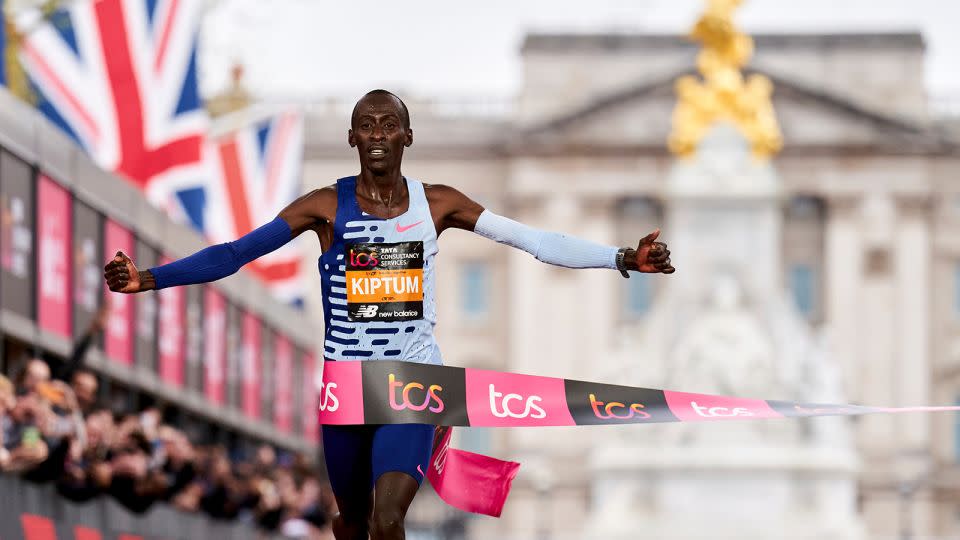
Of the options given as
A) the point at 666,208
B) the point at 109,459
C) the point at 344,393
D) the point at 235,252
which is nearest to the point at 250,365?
the point at 109,459

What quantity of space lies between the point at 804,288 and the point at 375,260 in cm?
8817

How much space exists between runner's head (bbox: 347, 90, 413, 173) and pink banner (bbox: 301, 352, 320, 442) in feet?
147

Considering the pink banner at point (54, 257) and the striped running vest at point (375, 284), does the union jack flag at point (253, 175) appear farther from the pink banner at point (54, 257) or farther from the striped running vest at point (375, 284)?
the striped running vest at point (375, 284)

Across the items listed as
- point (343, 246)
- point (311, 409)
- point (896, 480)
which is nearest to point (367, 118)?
point (343, 246)

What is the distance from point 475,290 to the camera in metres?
101

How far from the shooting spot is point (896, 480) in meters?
92.1

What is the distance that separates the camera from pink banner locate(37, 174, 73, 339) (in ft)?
86.5

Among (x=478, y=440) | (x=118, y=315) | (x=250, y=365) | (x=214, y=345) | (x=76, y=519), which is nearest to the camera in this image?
(x=76, y=519)

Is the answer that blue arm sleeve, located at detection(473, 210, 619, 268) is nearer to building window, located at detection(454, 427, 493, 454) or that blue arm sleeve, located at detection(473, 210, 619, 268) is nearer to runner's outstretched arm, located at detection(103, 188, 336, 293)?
runner's outstretched arm, located at detection(103, 188, 336, 293)

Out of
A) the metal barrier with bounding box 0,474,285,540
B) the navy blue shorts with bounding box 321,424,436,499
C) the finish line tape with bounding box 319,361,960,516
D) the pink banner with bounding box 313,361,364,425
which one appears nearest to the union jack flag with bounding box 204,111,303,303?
the metal barrier with bounding box 0,474,285,540

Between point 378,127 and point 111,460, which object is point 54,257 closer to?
point 111,460

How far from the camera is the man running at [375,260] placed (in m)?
10.6

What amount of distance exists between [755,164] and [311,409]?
1340 centimetres

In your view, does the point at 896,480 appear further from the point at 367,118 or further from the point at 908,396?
the point at 367,118
